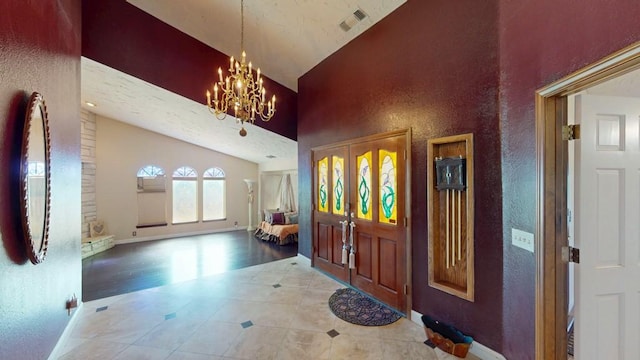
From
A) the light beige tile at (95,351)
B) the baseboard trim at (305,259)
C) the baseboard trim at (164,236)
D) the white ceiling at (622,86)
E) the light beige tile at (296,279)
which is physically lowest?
the baseboard trim at (164,236)

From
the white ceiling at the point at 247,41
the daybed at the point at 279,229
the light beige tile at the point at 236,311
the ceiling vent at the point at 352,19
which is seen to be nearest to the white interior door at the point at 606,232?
the white ceiling at the point at 247,41

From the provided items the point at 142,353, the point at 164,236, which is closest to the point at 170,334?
the point at 142,353

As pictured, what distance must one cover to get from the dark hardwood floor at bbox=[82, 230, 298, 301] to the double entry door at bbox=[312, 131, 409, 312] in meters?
1.79

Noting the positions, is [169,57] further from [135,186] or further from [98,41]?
[135,186]

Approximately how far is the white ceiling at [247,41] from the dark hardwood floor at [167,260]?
2.57 meters

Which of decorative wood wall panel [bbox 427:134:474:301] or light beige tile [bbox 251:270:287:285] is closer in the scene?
decorative wood wall panel [bbox 427:134:474:301]

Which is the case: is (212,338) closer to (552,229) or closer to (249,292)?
(249,292)

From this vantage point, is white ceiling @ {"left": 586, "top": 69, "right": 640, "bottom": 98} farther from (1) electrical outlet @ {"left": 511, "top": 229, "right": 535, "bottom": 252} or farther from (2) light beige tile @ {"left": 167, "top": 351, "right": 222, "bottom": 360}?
(2) light beige tile @ {"left": 167, "top": 351, "right": 222, "bottom": 360}

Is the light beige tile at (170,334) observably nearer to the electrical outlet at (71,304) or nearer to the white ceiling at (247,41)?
the electrical outlet at (71,304)

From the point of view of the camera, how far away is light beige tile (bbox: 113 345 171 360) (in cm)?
212

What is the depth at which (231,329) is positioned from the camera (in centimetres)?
251

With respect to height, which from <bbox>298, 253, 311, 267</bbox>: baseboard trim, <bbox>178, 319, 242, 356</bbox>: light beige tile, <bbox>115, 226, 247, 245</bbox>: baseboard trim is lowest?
<bbox>115, 226, 247, 245</bbox>: baseboard trim

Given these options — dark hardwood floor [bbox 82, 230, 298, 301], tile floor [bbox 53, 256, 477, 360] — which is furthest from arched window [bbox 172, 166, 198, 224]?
tile floor [bbox 53, 256, 477, 360]

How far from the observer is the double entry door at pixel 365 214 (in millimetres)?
2779
